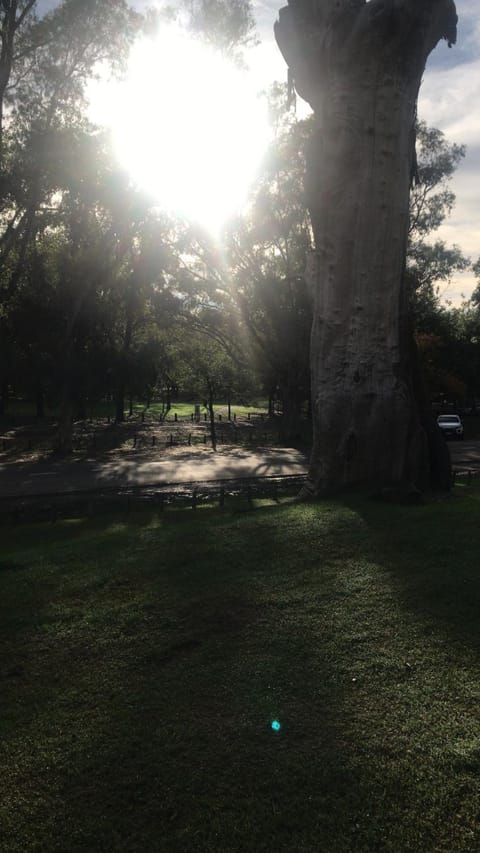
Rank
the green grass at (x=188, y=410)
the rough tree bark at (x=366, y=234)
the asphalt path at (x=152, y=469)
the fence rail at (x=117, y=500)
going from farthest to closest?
the green grass at (x=188, y=410), the asphalt path at (x=152, y=469), the fence rail at (x=117, y=500), the rough tree bark at (x=366, y=234)

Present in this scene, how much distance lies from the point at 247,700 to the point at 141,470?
19543 mm

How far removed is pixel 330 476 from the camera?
1144 cm

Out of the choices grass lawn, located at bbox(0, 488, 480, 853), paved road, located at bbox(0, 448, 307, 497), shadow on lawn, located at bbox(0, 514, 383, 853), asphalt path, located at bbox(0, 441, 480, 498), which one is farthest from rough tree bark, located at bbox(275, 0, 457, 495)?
paved road, located at bbox(0, 448, 307, 497)

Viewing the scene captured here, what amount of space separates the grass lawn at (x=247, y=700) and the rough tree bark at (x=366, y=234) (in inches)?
152

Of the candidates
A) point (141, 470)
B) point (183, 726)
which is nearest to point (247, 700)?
point (183, 726)

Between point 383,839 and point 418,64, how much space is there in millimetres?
12107

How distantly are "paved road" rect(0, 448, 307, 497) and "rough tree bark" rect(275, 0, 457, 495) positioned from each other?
951 centimetres

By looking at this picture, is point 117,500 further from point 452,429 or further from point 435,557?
point 452,429

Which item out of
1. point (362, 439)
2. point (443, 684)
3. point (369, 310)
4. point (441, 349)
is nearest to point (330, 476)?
point (362, 439)

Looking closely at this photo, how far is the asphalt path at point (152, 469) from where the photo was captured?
19.4 m

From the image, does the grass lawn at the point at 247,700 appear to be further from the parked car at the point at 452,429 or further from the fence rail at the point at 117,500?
the parked car at the point at 452,429

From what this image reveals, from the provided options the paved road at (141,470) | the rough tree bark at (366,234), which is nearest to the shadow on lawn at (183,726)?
the rough tree bark at (366,234)

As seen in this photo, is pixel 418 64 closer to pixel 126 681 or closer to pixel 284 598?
pixel 284 598

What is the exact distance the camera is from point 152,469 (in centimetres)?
2367
